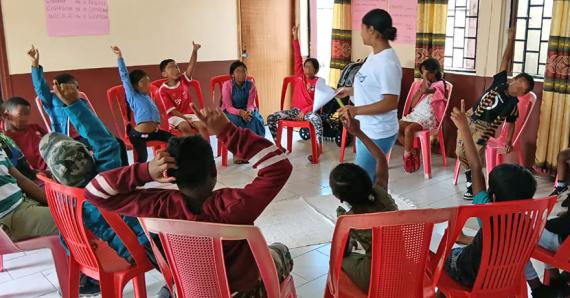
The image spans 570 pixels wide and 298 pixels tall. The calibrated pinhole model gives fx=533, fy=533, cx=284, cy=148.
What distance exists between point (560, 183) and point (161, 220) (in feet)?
9.85

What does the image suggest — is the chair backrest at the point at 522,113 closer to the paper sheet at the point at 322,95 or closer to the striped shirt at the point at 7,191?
the paper sheet at the point at 322,95

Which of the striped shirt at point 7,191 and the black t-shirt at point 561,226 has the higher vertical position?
the striped shirt at point 7,191

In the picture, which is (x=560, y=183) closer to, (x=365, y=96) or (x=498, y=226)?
(x=365, y=96)

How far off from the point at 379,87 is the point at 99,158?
1.40 metres

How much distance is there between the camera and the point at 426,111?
4.75 m

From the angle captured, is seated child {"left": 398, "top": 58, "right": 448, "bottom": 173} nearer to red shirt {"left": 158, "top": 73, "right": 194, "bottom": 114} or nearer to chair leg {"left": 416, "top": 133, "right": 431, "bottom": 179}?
chair leg {"left": 416, "top": 133, "right": 431, "bottom": 179}

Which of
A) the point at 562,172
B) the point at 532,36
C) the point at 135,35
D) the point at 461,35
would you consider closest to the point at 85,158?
the point at 562,172

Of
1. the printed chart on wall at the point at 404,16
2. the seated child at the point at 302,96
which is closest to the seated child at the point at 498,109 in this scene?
the printed chart on wall at the point at 404,16

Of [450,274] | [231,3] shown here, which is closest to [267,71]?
[231,3]

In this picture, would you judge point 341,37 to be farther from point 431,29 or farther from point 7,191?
point 7,191

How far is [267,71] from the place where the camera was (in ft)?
22.2

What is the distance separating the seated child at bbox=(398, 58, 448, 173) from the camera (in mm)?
4715

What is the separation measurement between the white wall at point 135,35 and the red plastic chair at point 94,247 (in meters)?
3.28

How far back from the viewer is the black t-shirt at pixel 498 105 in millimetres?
4004
